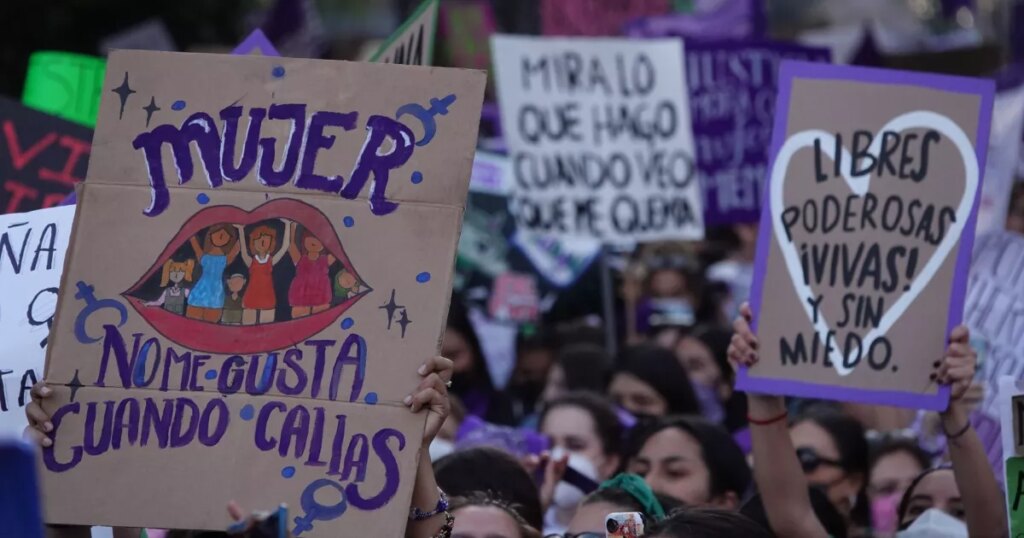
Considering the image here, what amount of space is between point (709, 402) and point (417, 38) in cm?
322

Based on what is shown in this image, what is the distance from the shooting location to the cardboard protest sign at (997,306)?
5.32 metres

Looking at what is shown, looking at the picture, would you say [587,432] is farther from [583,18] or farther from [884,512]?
[583,18]

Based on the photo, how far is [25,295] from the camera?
3588 millimetres

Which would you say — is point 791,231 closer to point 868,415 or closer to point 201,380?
point 201,380

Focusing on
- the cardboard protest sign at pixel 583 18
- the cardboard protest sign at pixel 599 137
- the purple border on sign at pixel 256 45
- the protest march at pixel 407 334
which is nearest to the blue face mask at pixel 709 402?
the protest march at pixel 407 334

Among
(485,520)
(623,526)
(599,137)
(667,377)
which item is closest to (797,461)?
(485,520)

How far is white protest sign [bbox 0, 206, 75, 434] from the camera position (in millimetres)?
3531

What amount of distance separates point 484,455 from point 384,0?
113ft

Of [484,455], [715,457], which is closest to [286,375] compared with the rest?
[484,455]

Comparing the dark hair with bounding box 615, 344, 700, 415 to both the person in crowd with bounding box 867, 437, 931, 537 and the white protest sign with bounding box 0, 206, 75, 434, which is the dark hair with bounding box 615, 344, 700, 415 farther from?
the white protest sign with bounding box 0, 206, 75, 434

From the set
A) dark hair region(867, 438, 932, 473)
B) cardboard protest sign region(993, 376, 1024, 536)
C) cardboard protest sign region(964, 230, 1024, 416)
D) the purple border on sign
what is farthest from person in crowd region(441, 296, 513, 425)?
cardboard protest sign region(993, 376, 1024, 536)

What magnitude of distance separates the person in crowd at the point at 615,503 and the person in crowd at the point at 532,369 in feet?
Answer: 12.4

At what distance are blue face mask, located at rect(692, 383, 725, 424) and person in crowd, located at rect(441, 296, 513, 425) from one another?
87 cm

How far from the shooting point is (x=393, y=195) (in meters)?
3.27
